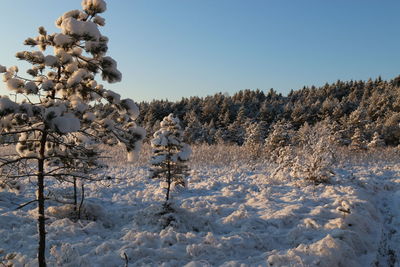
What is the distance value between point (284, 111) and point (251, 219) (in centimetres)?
5445

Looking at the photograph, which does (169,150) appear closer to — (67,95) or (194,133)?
(67,95)

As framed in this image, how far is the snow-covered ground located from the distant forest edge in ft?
57.8

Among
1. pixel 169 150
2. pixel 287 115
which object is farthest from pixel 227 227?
pixel 287 115

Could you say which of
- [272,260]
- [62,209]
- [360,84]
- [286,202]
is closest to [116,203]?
[62,209]

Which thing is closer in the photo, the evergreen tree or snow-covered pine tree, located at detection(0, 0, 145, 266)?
snow-covered pine tree, located at detection(0, 0, 145, 266)

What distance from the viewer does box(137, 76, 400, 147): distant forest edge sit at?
123 feet

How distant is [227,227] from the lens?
9.80 m

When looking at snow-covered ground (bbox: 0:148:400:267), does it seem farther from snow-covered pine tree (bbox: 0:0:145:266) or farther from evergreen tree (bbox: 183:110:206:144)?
evergreen tree (bbox: 183:110:206:144)

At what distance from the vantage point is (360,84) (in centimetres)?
8206

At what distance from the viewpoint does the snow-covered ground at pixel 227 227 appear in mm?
7164

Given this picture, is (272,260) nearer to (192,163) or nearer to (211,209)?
(211,209)

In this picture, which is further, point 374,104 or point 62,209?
point 374,104

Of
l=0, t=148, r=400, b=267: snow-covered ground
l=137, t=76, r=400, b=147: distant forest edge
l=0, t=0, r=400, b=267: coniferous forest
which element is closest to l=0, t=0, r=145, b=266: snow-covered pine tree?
l=0, t=0, r=400, b=267: coniferous forest

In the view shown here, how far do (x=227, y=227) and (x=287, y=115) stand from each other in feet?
178
